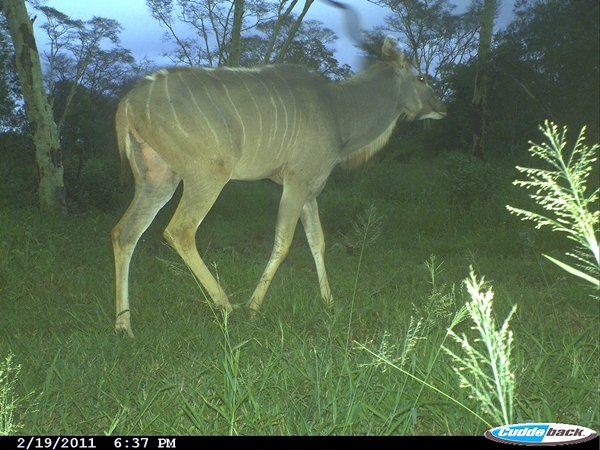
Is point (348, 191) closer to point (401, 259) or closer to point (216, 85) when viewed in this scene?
point (401, 259)

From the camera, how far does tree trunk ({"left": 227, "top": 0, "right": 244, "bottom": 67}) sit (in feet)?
13.9

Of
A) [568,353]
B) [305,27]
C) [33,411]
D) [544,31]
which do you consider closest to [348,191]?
[305,27]

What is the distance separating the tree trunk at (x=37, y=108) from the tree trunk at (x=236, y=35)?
138 cm

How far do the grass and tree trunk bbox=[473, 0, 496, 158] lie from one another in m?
1.85

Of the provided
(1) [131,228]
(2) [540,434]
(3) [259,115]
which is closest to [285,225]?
(3) [259,115]

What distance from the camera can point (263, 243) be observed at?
14.3ft

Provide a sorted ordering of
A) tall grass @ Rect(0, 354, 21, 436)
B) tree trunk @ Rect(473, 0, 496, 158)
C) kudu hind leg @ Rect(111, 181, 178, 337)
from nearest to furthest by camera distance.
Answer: tall grass @ Rect(0, 354, 21, 436), kudu hind leg @ Rect(111, 181, 178, 337), tree trunk @ Rect(473, 0, 496, 158)

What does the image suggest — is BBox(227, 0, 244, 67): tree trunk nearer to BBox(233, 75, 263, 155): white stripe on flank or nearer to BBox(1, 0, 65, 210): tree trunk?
BBox(233, 75, 263, 155): white stripe on flank

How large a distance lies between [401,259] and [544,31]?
3817 mm

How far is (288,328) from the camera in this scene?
2.39m

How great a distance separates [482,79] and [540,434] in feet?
21.3

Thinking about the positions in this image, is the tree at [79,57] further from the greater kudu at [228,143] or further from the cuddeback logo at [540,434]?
the cuddeback logo at [540,434]

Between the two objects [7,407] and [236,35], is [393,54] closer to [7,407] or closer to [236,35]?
[236,35]

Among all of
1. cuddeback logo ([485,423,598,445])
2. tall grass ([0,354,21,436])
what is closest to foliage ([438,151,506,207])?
tall grass ([0,354,21,436])
